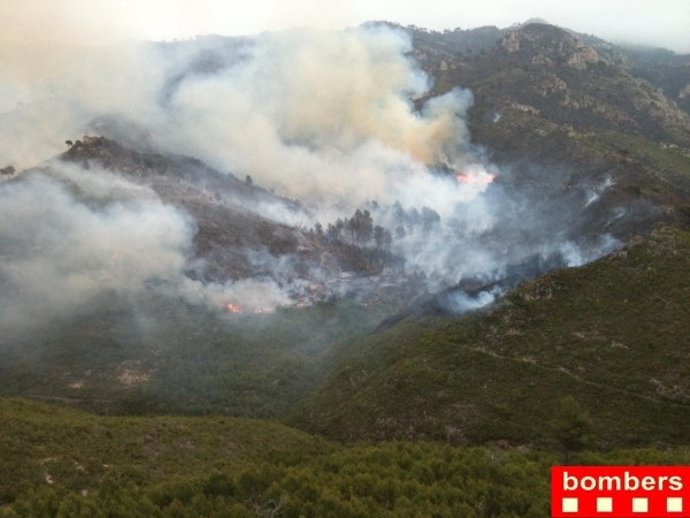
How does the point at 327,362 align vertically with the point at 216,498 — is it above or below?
above

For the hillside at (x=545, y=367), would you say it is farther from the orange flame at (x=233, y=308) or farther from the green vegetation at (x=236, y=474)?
the orange flame at (x=233, y=308)

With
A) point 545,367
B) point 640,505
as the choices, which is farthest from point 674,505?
point 545,367

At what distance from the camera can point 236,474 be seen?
61.0 meters

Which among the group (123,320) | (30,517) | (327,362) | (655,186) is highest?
(655,186)

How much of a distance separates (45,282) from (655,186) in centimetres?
17378

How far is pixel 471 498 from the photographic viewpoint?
54719 millimetres

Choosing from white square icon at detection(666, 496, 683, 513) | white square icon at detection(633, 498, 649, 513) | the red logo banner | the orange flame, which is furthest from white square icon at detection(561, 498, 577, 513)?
the orange flame

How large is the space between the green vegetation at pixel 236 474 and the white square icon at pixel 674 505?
935 cm

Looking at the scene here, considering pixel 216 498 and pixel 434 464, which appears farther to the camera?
pixel 434 464

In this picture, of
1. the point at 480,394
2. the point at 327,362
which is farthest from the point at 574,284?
the point at 327,362

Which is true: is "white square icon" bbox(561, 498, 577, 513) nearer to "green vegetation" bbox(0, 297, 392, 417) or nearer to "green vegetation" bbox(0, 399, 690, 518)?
"green vegetation" bbox(0, 399, 690, 518)

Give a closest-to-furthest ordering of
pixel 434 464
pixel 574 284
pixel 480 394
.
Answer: pixel 434 464 < pixel 480 394 < pixel 574 284

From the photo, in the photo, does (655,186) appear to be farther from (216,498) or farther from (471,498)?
(216,498)

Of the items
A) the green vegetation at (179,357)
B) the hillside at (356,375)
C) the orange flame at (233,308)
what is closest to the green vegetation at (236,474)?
the hillside at (356,375)
